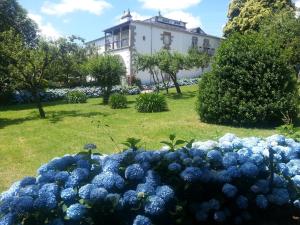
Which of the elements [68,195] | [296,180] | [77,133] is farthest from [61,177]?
[77,133]

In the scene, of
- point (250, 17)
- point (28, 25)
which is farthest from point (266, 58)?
point (250, 17)

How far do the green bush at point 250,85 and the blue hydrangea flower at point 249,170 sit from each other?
698 centimetres

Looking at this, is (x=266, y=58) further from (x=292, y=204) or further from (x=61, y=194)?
(x=61, y=194)

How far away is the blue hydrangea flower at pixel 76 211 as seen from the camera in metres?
3.09

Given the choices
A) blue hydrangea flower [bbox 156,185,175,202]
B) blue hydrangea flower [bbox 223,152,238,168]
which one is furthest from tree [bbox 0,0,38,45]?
blue hydrangea flower [bbox 156,185,175,202]

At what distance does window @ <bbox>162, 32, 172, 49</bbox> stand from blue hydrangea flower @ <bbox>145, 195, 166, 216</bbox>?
3963 cm

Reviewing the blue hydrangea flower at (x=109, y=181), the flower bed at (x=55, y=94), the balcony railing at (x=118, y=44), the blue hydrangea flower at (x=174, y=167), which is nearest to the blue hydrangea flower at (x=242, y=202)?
the blue hydrangea flower at (x=174, y=167)

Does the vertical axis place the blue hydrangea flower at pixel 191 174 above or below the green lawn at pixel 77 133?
above

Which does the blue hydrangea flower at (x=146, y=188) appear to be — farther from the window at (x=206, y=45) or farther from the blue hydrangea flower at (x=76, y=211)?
the window at (x=206, y=45)

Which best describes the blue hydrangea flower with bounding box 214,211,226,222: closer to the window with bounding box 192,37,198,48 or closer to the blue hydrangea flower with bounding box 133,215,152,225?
the blue hydrangea flower with bounding box 133,215,152,225

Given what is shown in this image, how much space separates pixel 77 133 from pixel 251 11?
33321 mm

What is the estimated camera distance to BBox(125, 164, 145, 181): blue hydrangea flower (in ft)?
11.3

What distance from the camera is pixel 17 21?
28.4m

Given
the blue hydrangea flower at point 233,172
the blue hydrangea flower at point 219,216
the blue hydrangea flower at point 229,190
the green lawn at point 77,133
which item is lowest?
the green lawn at point 77,133
